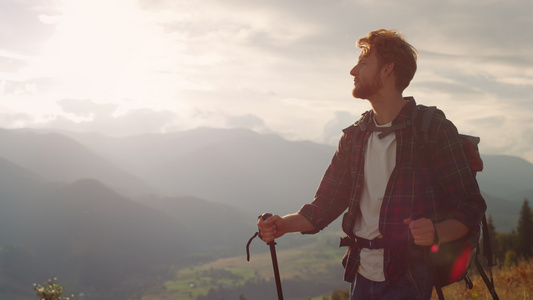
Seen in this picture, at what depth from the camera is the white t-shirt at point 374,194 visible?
11.0 feet

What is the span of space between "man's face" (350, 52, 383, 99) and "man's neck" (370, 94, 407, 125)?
0.10 metres

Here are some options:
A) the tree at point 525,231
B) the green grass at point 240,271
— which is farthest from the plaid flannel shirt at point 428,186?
the green grass at point 240,271

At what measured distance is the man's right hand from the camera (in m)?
3.59

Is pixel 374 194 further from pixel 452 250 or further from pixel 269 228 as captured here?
pixel 269 228

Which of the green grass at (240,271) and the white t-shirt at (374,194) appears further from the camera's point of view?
the green grass at (240,271)

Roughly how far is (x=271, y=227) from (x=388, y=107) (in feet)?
4.47

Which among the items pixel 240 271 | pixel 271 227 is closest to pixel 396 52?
pixel 271 227

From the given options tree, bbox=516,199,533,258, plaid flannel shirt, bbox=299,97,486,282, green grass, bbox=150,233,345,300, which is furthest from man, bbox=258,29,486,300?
green grass, bbox=150,233,345,300

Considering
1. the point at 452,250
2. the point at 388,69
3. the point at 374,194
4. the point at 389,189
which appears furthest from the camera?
the point at 388,69

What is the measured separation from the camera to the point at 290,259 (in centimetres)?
18375

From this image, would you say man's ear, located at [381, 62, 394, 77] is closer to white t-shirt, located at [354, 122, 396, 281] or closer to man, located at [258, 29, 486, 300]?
man, located at [258, 29, 486, 300]

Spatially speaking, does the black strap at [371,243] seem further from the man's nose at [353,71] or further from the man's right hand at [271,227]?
the man's nose at [353,71]

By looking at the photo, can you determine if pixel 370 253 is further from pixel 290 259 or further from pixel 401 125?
pixel 290 259

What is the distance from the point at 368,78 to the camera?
140 inches
